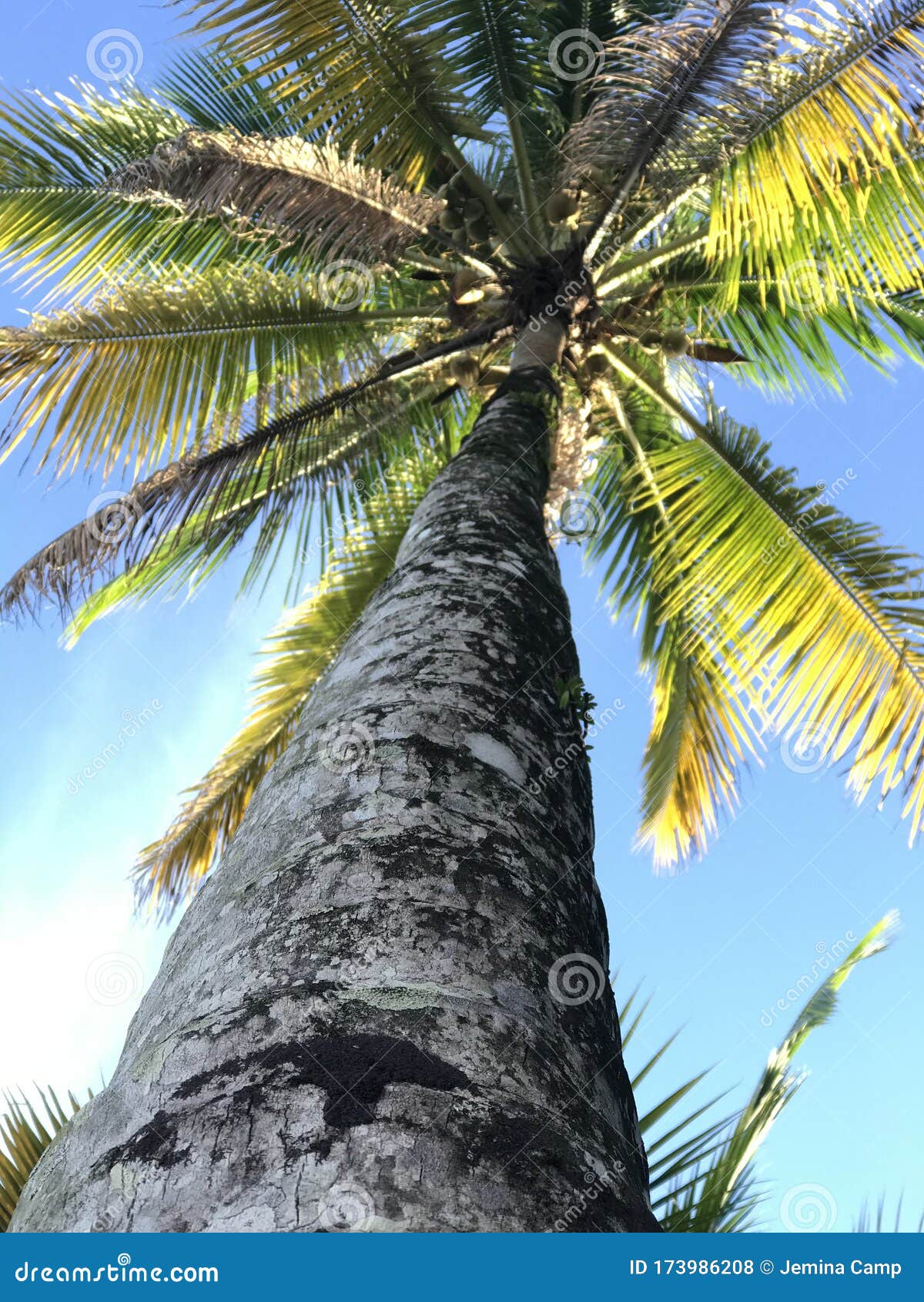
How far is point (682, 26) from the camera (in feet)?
13.8

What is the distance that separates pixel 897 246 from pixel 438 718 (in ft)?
11.6

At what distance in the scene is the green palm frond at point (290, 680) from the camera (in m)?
6.81

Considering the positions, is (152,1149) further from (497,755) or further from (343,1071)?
(497,755)

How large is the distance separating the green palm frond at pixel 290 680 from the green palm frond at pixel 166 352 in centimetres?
148

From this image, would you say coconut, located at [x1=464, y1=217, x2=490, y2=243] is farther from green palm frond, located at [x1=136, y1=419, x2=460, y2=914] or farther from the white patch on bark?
the white patch on bark

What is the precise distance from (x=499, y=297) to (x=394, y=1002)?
4.41 meters

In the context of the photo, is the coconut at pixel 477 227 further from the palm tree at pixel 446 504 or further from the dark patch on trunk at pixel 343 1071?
the dark patch on trunk at pixel 343 1071

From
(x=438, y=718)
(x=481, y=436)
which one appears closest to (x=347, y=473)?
(x=481, y=436)

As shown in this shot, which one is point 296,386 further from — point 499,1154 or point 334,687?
point 499,1154

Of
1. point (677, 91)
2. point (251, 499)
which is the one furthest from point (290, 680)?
point (677, 91)

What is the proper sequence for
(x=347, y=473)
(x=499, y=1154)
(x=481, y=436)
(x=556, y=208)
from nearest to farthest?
(x=499, y=1154) → (x=481, y=436) → (x=556, y=208) → (x=347, y=473)

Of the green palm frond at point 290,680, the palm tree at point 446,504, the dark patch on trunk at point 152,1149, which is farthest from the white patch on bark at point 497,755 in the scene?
the green palm frond at point 290,680

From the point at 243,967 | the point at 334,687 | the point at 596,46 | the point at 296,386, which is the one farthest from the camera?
the point at 596,46

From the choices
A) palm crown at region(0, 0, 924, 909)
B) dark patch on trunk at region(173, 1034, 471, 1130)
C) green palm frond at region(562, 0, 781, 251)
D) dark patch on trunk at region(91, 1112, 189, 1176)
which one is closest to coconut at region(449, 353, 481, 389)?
palm crown at region(0, 0, 924, 909)
